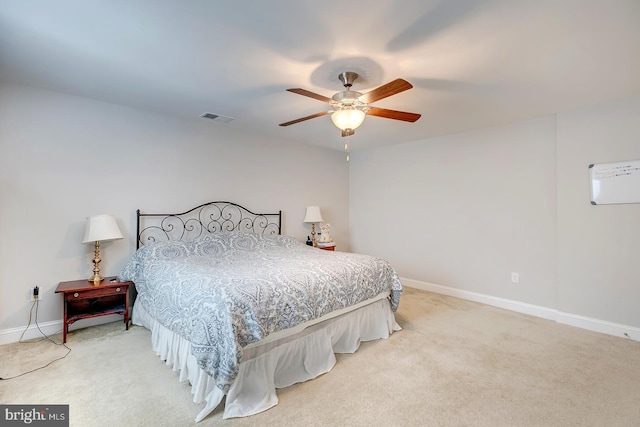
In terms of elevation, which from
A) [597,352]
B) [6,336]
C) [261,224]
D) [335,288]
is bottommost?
[597,352]

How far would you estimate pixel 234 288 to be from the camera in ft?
6.61

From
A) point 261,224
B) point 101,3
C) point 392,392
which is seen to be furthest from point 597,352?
point 101,3

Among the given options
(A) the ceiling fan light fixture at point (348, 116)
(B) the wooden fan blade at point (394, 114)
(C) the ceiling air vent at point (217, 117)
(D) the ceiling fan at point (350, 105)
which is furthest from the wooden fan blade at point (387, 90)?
(C) the ceiling air vent at point (217, 117)

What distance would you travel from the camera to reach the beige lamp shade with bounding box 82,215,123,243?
2.96m

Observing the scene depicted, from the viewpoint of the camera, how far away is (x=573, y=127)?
3369 millimetres

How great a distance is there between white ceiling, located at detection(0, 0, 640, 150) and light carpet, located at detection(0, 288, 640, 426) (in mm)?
2440

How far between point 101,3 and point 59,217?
2332mm

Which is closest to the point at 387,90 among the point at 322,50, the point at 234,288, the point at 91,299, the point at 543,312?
the point at 322,50

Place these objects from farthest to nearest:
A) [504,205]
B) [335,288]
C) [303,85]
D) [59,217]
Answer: [504,205] → [59,217] → [303,85] → [335,288]

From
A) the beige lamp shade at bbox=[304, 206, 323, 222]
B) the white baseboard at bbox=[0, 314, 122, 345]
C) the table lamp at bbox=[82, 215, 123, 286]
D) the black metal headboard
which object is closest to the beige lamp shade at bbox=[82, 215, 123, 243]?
the table lamp at bbox=[82, 215, 123, 286]

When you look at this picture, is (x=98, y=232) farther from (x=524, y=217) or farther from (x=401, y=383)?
(x=524, y=217)

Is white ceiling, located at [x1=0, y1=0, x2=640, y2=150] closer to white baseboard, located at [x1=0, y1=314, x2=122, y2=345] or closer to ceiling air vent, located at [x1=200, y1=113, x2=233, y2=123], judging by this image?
ceiling air vent, located at [x1=200, y1=113, x2=233, y2=123]

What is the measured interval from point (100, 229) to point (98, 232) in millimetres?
34

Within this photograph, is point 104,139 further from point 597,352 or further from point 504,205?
point 597,352
